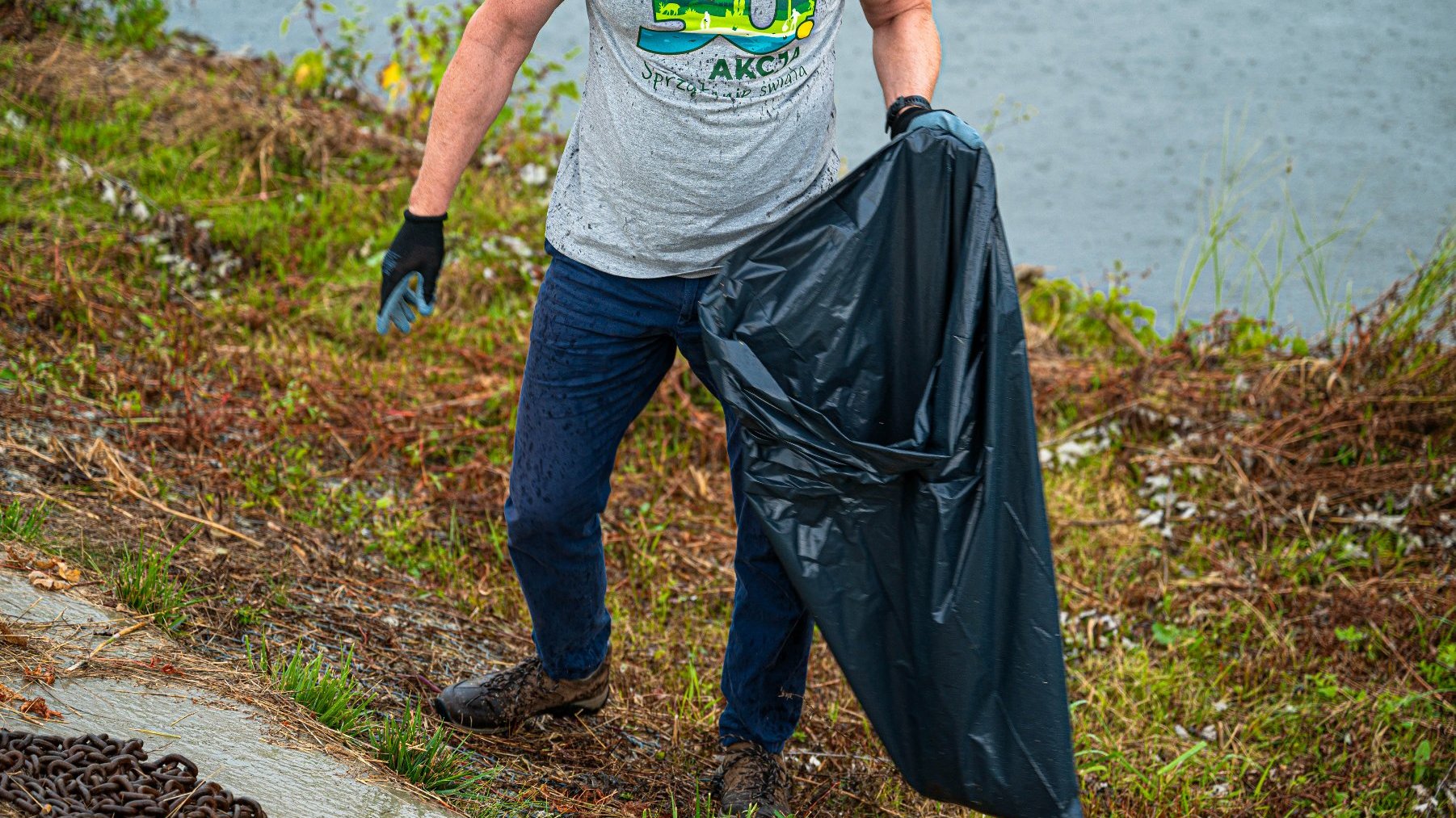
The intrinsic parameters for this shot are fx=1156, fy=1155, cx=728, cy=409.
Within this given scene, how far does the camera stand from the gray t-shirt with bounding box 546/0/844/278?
6.00ft

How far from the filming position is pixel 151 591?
217 cm

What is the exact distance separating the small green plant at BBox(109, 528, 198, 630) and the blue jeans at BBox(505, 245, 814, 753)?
2.16 ft

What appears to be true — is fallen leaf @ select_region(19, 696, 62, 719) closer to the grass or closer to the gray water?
the grass

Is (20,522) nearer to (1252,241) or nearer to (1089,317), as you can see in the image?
(1089,317)

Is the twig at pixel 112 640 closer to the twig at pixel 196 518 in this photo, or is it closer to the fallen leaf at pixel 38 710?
the fallen leaf at pixel 38 710

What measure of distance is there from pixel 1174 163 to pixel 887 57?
405 centimetres

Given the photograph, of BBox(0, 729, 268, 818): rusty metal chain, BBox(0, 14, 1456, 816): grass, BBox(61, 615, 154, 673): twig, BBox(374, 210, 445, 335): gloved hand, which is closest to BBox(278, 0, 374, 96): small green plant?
BBox(0, 14, 1456, 816): grass

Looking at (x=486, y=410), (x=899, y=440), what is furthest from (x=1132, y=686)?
(x=486, y=410)

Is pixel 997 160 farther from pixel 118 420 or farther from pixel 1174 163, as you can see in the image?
pixel 118 420

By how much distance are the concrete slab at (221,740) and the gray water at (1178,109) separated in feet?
13.1

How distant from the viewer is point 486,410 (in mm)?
3520


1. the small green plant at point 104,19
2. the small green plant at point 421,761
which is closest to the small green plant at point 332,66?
the small green plant at point 104,19

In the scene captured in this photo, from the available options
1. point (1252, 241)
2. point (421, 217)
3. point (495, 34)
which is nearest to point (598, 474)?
point (421, 217)

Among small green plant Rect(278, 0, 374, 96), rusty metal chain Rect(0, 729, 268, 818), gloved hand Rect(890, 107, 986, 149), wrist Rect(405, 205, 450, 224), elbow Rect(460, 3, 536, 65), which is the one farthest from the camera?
small green plant Rect(278, 0, 374, 96)
